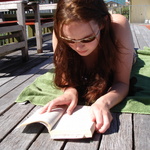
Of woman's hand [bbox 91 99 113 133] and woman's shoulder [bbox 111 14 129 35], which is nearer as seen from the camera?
woman's hand [bbox 91 99 113 133]

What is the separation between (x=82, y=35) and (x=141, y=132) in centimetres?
62

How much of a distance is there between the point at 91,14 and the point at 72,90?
554 millimetres

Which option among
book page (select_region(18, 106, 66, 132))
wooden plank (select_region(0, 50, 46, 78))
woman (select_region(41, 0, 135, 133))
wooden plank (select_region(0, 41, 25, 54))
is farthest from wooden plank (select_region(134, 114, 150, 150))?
wooden plank (select_region(0, 41, 25, 54))

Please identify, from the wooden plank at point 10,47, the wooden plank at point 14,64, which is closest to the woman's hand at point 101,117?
the wooden plank at point 14,64

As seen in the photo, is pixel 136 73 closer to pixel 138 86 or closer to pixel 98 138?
pixel 138 86

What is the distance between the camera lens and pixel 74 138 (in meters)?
1.30

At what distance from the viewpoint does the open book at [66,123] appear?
130 cm

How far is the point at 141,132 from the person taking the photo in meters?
1.39

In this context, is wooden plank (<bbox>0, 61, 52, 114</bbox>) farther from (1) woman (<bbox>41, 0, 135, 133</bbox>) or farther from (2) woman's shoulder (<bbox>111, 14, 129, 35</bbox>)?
(2) woman's shoulder (<bbox>111, 14, 129, 35</bbox>)

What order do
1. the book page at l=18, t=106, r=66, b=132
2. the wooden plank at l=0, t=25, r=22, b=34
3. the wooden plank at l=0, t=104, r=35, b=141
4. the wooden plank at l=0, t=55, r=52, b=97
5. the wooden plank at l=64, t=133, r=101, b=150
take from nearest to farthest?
the wooden plank at l=64, t=133, r=101, b=150 < the book page at l=18, t=106, r=66, b=132 < the wooden plank at l=0, t=104, r=35, b=141 < the wooden plank at l=0, t=55, r=52, b=97 < the wooden plank at l=0, t=25, r=22, b=34

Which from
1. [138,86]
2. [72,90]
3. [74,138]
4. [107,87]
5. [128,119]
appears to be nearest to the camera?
[74,138]

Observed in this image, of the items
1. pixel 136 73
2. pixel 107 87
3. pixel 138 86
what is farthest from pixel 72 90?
pixel 136 73

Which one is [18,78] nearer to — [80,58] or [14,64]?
[14,64]

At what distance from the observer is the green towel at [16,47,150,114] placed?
65.1 inches
